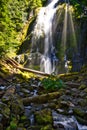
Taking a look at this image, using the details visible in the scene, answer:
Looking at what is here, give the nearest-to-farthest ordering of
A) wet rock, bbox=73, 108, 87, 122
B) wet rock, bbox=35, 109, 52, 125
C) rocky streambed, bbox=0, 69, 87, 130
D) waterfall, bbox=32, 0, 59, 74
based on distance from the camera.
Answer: rocky streambed, bbox=0, 69, 87, 130
wet rock, bbox=35, 109, 52, 125
wet rock, bbox=73, 108, 87, 122
waterfall, bbox=32, 0, 59, 74

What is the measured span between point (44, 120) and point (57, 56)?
23.0 m

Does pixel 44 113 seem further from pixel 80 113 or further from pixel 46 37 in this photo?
pixel 46 37

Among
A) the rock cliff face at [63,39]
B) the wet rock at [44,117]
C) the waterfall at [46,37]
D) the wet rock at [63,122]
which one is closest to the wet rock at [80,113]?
the wet rock at [63,122]

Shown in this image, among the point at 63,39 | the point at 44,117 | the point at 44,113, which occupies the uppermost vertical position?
the point at 63,39

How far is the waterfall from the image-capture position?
1196 inches

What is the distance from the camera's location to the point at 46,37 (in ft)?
108

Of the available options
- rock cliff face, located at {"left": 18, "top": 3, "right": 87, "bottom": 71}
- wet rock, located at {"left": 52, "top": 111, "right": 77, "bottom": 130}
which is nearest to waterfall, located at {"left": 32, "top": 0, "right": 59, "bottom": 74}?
rock cliff face, located at {"left": 18, "top": 3, "right": 87, "bottom": 71}

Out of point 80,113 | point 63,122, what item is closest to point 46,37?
point 80,113

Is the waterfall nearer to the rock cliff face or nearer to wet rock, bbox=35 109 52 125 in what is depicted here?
the rock cliff face

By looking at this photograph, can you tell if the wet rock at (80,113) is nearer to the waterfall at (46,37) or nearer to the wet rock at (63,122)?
the wet rock at (63,122)

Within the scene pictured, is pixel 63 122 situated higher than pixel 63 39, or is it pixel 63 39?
pixel 63 39

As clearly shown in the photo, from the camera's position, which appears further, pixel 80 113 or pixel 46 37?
pixel 46 37

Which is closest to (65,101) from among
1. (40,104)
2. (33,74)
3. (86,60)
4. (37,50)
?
(40,104)

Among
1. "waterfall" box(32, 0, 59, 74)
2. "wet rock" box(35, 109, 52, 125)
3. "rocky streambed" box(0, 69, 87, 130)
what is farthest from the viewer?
"waterfall" box(32, 0, 59, 74)
